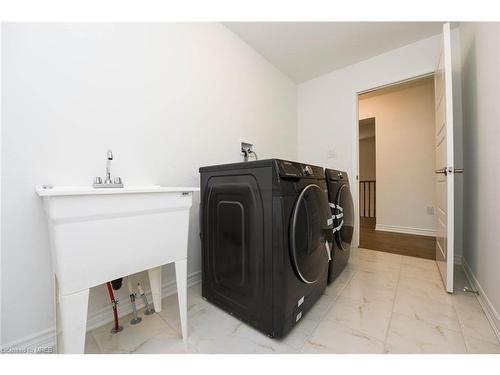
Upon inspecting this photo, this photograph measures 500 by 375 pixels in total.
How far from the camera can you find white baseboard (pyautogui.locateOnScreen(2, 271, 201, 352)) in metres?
0.95

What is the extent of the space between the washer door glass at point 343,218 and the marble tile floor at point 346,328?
0.36 m

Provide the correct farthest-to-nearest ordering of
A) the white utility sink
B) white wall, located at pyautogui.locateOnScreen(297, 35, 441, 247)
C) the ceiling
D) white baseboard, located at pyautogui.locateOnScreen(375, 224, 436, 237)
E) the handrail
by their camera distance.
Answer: the handrail, white baseboard, located at pyautogui.locateOnScreen(375, 224, 436, 237), white wall, located at pyautogui.locateOnScreen(297, 35, 441, 247), the ceiling, the white utility sink

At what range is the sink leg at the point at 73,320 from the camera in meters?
0.72

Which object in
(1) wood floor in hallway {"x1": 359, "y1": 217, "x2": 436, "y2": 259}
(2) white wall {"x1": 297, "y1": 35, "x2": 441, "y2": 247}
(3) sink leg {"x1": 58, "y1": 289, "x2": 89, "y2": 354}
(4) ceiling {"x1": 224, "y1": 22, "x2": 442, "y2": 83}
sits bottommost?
(1) wood floor in hallway {"x1": 359, "y1": 217, "x2": 436, "y2": 259}

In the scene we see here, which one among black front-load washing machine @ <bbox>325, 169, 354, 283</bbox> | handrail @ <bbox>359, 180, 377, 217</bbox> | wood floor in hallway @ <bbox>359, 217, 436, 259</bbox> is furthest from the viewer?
handrail @ <bbox>359, 180, 377, 217</bbox>

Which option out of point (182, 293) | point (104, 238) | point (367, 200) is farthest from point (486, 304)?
point (367, 200)

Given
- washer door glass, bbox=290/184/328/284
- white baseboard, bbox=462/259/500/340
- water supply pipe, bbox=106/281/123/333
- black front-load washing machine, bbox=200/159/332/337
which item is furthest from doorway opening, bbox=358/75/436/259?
water supply pipe, bbox=106/281/123/333

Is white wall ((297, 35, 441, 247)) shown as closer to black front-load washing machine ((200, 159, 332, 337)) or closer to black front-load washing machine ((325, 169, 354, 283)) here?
black front-load washing machine ((325, 169, 354, 283))

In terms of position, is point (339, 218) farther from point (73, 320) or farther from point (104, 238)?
point (73, 320)

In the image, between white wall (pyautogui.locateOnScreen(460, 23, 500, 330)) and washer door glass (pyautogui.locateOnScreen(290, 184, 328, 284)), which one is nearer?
washer door glass (pyautogui.locateOnScreen(290, 184, 328, 284))

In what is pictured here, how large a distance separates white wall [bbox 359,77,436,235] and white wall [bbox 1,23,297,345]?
2663 mm

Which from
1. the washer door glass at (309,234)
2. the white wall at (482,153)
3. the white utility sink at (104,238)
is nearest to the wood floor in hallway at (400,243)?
the white wall at (482,153)

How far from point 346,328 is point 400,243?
7.10 feet
